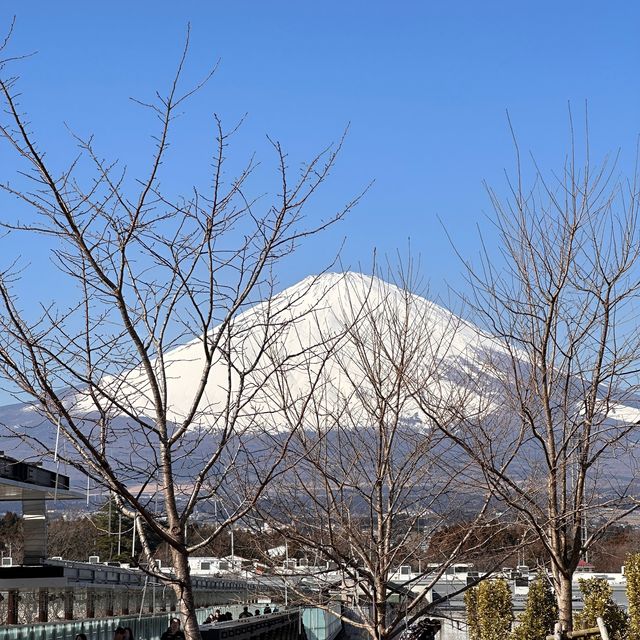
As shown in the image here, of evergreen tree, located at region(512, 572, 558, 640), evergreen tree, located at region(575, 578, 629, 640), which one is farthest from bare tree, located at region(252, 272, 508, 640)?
evergreen tree, located at region(512, 572, 558, 640)

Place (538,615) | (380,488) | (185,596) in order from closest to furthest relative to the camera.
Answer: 1. (185,596)
2. (380,488)
3. (538,615)

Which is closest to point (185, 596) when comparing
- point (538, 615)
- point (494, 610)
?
point (538, 615)

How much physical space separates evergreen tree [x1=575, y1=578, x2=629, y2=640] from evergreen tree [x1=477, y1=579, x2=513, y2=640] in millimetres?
5583

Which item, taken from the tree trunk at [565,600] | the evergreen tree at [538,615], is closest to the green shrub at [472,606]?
the evergreen tree at [538,615]

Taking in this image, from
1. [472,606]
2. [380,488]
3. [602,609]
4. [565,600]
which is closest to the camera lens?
[565,600]

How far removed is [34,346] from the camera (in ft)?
24.2

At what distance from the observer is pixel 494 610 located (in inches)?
1271

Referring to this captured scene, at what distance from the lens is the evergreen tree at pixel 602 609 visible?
2516cm

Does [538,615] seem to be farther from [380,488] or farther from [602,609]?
[380,488]

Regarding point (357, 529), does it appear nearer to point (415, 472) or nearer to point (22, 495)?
point (415, 472)

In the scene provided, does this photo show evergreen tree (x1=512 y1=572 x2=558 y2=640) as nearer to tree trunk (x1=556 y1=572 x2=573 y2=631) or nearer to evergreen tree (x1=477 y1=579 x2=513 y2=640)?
evergreen tree (x1=477 y1=579 x2=513 y2=640)

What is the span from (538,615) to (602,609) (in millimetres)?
3908

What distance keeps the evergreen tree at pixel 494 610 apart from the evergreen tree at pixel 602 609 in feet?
18.3

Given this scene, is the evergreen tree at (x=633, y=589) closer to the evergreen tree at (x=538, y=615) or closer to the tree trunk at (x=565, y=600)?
the evergreen tree at (x=538, y=615)
